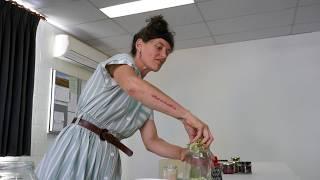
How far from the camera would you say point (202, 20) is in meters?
3.60

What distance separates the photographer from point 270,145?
388 centimetres

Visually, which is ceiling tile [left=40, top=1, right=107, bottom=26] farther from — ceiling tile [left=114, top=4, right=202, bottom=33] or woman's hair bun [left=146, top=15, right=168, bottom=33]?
woman's hair bun [left=146, top=15, right=168, bottom=33]

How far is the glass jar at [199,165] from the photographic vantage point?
2.53 ft

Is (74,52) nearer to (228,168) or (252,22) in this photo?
(252,22)

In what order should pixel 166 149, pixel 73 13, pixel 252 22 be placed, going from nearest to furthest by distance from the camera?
1. pixel 166 149
2. pixel 73 13
3. pixel 252 22

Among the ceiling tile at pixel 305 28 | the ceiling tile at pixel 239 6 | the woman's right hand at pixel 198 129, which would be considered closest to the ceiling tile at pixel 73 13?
the ceiling tile at pixel 239 6

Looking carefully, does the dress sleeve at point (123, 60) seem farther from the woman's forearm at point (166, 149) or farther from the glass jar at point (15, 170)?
the glass jar at point (15, 170)

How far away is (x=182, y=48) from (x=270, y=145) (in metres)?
1.76

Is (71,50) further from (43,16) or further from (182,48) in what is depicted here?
(182,48)

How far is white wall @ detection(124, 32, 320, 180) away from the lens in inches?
150

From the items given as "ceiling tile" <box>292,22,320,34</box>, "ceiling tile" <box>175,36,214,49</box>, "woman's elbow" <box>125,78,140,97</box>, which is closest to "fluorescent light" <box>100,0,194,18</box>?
"ceiling tile" <box>175,36,214,49</box>

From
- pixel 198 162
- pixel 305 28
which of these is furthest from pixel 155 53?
pixel 305 28

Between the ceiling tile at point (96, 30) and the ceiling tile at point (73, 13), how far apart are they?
0.12 m

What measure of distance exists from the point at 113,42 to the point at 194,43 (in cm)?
111
